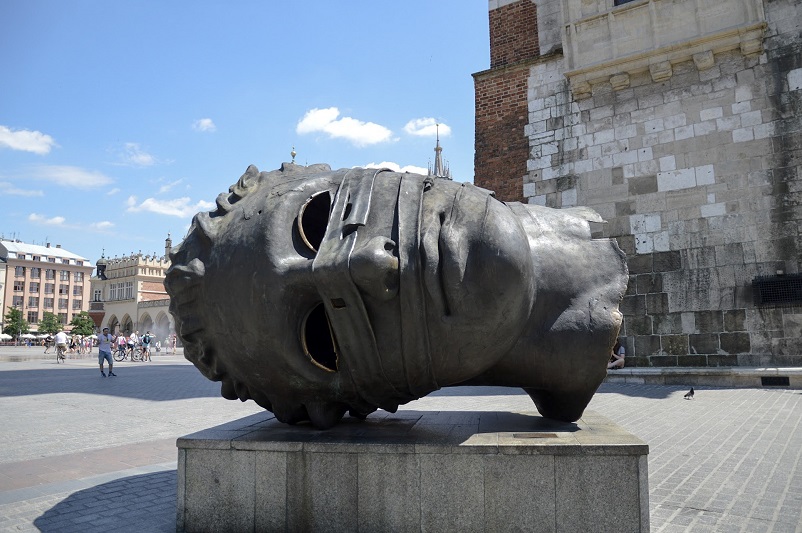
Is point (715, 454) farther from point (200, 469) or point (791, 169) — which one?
point (791, 169)

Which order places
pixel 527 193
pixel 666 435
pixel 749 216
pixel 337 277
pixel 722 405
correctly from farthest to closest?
pixel 527 193 → pixel 749 216 → pixel 722 405 → pixel 666 435 → pixel 337 277

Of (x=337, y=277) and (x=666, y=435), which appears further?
(x=666, y=435)

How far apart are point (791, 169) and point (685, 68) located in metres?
2.75

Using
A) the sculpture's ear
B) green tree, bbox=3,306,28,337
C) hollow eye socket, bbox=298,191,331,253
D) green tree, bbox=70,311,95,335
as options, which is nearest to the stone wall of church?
the sculpture's ear

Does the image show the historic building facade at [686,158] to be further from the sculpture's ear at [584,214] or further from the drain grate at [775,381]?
the sculpture's ear at [584,214]

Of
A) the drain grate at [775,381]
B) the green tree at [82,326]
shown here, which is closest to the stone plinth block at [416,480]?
the drain grate at [775,381]

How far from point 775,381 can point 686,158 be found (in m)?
4.38

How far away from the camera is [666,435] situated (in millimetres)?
6094

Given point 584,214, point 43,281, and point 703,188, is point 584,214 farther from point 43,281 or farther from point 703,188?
point 43,281

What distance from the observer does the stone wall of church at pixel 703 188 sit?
10164 mm

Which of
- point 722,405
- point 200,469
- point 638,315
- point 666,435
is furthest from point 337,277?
point 638,315

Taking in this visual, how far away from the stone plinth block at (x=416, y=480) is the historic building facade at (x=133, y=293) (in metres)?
69.3

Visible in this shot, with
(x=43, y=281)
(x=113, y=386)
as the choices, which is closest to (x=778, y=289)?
(x=113, y=386)

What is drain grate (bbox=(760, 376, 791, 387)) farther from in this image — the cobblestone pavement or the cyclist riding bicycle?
the cyclist riding bicycle
